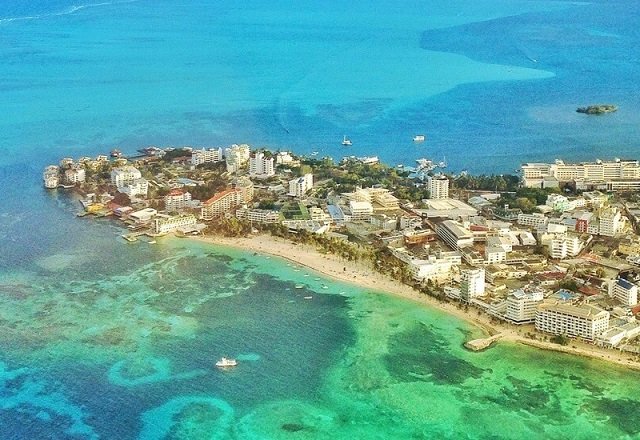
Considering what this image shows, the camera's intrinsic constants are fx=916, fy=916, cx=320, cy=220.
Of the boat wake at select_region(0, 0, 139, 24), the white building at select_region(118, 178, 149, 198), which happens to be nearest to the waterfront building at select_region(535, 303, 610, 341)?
the white building at select_region(118, 178, 149, 198)

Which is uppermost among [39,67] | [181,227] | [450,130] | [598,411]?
[39,67]

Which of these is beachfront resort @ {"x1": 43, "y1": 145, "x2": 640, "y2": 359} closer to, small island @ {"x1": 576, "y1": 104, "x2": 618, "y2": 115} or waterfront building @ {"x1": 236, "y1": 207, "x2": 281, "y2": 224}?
waterfront building @ {"x1": 236, "y1": 207, "x2": 281, "y2": 224}

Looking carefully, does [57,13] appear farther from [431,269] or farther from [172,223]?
[431,269]

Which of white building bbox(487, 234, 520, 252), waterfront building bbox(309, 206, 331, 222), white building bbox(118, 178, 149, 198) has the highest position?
white building bbox(118, 178, 149, 198)

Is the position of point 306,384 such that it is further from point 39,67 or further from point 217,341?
point 39,67

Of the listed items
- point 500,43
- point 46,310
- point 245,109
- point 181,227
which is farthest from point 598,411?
point 500,43

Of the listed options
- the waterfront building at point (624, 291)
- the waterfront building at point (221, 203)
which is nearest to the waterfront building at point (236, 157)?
the waterfront building at point (221, 203)

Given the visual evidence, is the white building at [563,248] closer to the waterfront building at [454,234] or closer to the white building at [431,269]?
the waterfront building at [454,234]
